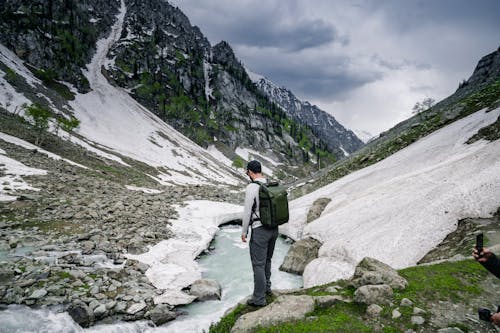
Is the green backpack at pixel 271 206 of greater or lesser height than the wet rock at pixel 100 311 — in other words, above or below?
above

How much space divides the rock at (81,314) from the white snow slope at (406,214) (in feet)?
34.2

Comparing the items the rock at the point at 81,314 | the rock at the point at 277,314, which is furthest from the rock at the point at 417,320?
the rock at the point at 81,314

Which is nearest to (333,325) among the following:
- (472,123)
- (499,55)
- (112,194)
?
(112,194)

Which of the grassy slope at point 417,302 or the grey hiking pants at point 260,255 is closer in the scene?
the grassy slope at point 417,302

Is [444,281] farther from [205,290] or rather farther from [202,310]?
[205,290]

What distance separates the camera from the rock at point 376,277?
833cm

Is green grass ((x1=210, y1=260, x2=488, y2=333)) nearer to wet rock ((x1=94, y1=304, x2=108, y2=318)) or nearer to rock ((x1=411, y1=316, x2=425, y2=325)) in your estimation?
rock ((x1=411, y1=316, x2=425, y2=325))

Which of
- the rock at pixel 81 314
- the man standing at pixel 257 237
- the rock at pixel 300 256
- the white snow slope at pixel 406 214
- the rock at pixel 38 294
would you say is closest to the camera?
the man standing at pixel 257 237

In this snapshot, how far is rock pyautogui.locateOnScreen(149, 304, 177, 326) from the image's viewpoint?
442 inches

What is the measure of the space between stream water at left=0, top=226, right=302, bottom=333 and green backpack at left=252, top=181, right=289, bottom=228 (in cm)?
327

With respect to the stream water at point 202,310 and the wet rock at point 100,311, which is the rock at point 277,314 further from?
the wet rock at point 100,311

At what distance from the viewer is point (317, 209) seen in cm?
2772

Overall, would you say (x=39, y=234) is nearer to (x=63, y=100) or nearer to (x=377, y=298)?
(x=377, y=298)

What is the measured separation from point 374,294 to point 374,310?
0.65 meters
